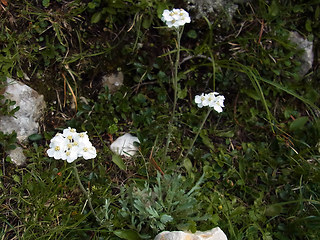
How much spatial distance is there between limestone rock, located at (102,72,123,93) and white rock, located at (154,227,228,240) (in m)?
1.31

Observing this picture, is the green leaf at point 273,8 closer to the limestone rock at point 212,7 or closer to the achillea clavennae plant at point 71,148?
the limestone rock at point 212,7

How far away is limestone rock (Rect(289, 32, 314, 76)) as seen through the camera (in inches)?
137

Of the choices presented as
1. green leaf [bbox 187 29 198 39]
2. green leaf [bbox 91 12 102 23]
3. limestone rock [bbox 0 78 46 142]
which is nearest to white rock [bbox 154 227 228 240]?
limestone rock [bbox 0 78 46 142]

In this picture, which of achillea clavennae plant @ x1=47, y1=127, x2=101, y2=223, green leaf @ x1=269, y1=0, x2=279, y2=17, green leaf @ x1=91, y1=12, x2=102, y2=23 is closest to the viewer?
achillea clavennae plant @ x1=47, y1=127, x2=101, y2=223

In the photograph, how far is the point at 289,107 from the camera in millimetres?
3424

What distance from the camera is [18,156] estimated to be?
2.73m

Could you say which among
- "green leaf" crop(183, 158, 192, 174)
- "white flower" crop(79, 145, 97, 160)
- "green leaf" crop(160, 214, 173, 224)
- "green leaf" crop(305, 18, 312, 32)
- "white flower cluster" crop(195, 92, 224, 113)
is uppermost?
"white flower" crop(79, 145, 97, 160)

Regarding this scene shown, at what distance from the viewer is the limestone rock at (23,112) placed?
277cm

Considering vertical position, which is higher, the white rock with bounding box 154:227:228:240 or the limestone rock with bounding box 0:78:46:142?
the limestone rock with bounding box 0:78:46:142

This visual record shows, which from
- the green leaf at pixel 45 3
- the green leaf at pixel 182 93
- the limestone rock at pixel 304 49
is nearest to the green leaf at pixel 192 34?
the green leaf at pixel 182 93

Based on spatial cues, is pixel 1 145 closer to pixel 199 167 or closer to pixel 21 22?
pixel 21 22

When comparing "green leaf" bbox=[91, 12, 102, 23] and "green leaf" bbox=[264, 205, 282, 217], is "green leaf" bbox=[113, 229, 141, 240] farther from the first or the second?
"green leaf" bbox=[91, 12, 102, 23]

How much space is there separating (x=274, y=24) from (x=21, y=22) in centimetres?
221

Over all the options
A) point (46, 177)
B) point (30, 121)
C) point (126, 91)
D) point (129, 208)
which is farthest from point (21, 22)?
point (129, 208)
